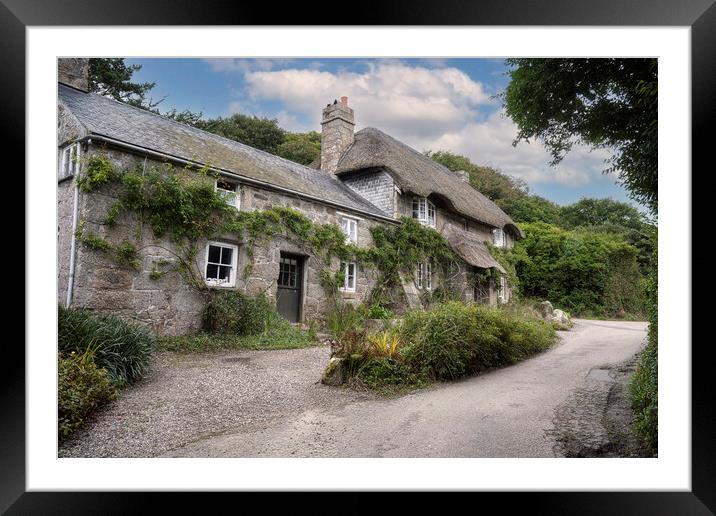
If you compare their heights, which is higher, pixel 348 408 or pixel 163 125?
pixel 163 125

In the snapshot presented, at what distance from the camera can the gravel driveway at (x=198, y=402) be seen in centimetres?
318

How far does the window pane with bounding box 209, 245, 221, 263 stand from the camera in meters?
8.23

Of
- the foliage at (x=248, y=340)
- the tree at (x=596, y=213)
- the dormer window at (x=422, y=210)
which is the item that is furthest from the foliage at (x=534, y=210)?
the foliage at (x=248, y=340)

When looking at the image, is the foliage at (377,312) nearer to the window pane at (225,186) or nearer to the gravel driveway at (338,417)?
the window pane at (225,186)

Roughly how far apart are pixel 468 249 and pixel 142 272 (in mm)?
10757

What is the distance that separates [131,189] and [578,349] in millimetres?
8700

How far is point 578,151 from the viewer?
204 inches

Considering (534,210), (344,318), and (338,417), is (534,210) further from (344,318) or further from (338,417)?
(338,417)

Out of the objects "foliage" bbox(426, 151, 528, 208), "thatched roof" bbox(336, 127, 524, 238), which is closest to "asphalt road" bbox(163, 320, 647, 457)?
"thatched roof" bbox(336, 127, 524, 238)

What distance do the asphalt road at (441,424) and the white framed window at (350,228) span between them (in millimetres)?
6496
